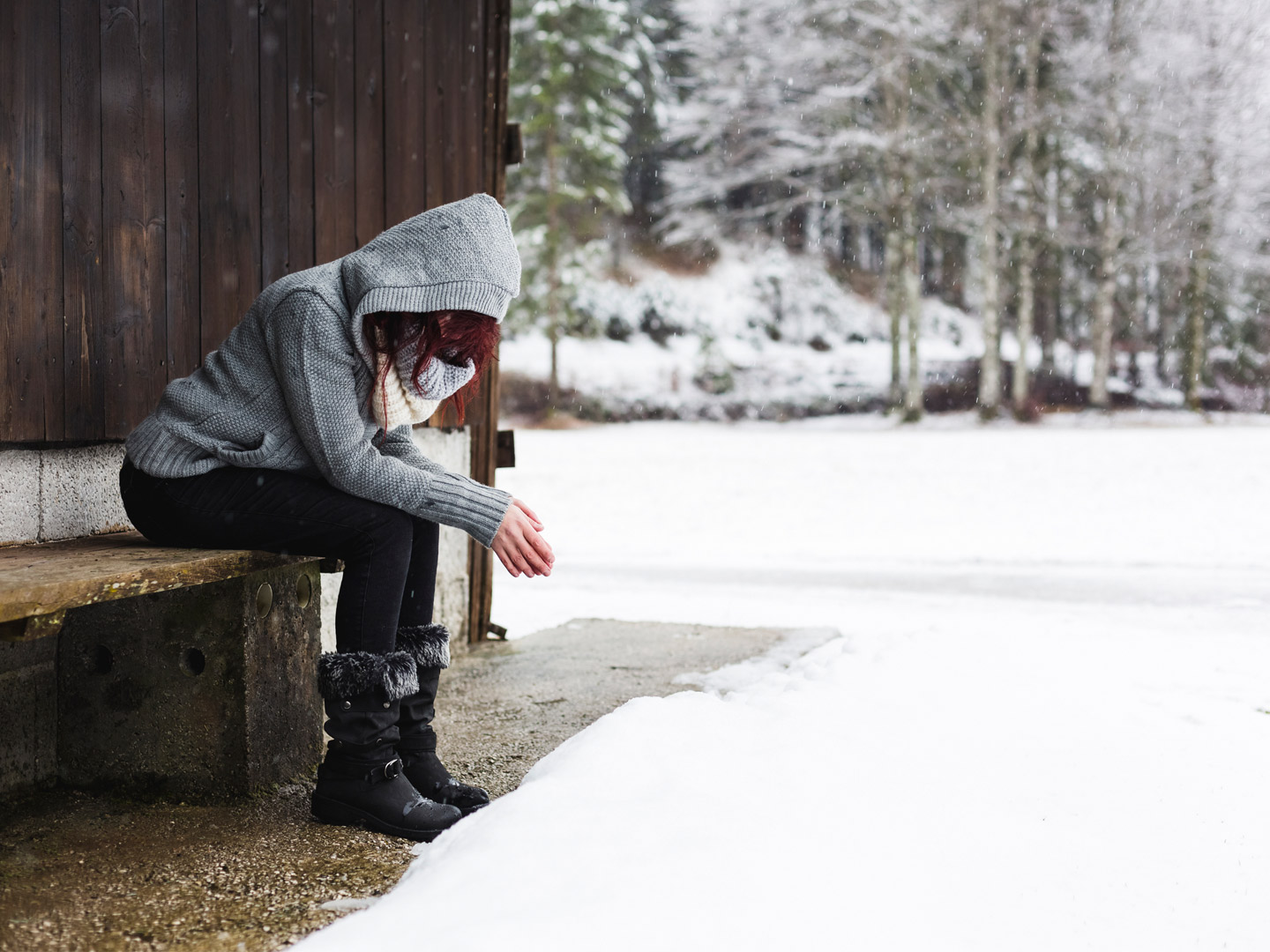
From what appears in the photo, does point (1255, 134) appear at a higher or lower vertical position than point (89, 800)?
higher

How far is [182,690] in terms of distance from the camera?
2779 mm

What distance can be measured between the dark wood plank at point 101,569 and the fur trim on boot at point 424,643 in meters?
0.31

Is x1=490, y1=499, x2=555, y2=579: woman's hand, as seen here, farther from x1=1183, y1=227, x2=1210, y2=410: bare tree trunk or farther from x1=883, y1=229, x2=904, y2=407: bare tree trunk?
x1=1183, y1=227, x2=1210, y2=410: bare tree trunk

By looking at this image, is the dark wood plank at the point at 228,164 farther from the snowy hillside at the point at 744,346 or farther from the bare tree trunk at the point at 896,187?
the bare tree trunk at the point at 896,187

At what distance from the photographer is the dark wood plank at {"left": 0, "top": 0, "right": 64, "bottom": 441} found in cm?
274

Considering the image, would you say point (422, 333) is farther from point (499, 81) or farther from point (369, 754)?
point (499, 81)

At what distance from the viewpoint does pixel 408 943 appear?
5.78ft

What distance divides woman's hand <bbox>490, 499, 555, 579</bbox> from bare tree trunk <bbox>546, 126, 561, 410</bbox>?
73.1 ft

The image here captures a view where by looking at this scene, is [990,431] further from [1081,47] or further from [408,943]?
[408,943]

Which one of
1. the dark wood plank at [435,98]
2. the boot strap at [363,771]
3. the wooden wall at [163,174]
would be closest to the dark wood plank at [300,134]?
the wooden wall at [163,174]

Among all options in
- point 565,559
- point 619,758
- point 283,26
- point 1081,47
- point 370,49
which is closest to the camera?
point 619,758

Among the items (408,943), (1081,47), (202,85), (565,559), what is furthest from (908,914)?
(1081,47)

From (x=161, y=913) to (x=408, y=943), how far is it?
577mm

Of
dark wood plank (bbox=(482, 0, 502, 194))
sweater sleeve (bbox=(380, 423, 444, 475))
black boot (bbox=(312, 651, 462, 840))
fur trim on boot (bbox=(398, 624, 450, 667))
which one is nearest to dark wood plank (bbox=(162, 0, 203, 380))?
sweater sleeve (bbox=(380, 423, 444, 475))
